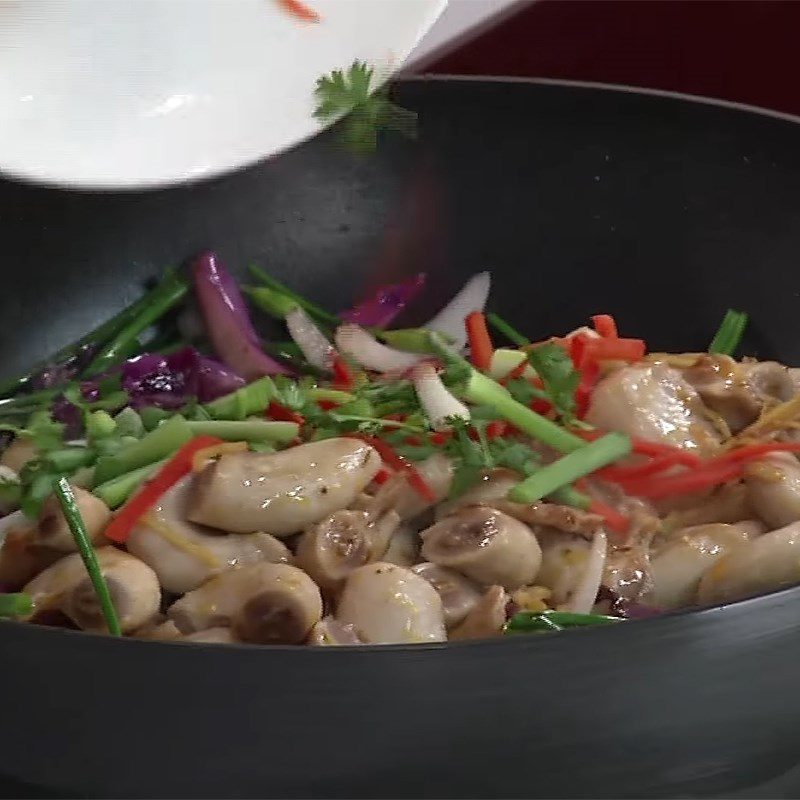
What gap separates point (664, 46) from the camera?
6.50 ft

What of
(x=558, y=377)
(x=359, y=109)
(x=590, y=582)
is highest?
(x=359, y=109)

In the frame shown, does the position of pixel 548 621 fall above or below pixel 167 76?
below

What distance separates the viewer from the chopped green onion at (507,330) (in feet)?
4.21

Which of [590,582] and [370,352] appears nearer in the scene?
[590,582]

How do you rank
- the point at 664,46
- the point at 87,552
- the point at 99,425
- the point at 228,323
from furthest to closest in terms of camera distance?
the point at 664,46, the point at 228,323, the point at 99,425, the point at 87,552

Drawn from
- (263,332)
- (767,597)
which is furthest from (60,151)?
(767,597)

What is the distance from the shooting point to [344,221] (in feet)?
4.37

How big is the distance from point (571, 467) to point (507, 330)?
14.6 inches

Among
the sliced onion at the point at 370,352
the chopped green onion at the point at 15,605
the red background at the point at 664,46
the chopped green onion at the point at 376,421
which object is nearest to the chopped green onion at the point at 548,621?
the chopped green onion at the point at 376,421

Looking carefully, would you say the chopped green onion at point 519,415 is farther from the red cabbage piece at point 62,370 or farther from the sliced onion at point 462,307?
the red cabbage piece at point 62,370

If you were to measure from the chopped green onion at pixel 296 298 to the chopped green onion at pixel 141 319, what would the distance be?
79 mm

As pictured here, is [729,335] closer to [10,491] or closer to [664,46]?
[10,491]

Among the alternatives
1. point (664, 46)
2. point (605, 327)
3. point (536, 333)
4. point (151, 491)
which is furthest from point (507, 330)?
point (664, 46)

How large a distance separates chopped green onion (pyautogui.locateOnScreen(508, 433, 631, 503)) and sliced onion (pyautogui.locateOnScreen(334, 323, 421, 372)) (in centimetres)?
30
